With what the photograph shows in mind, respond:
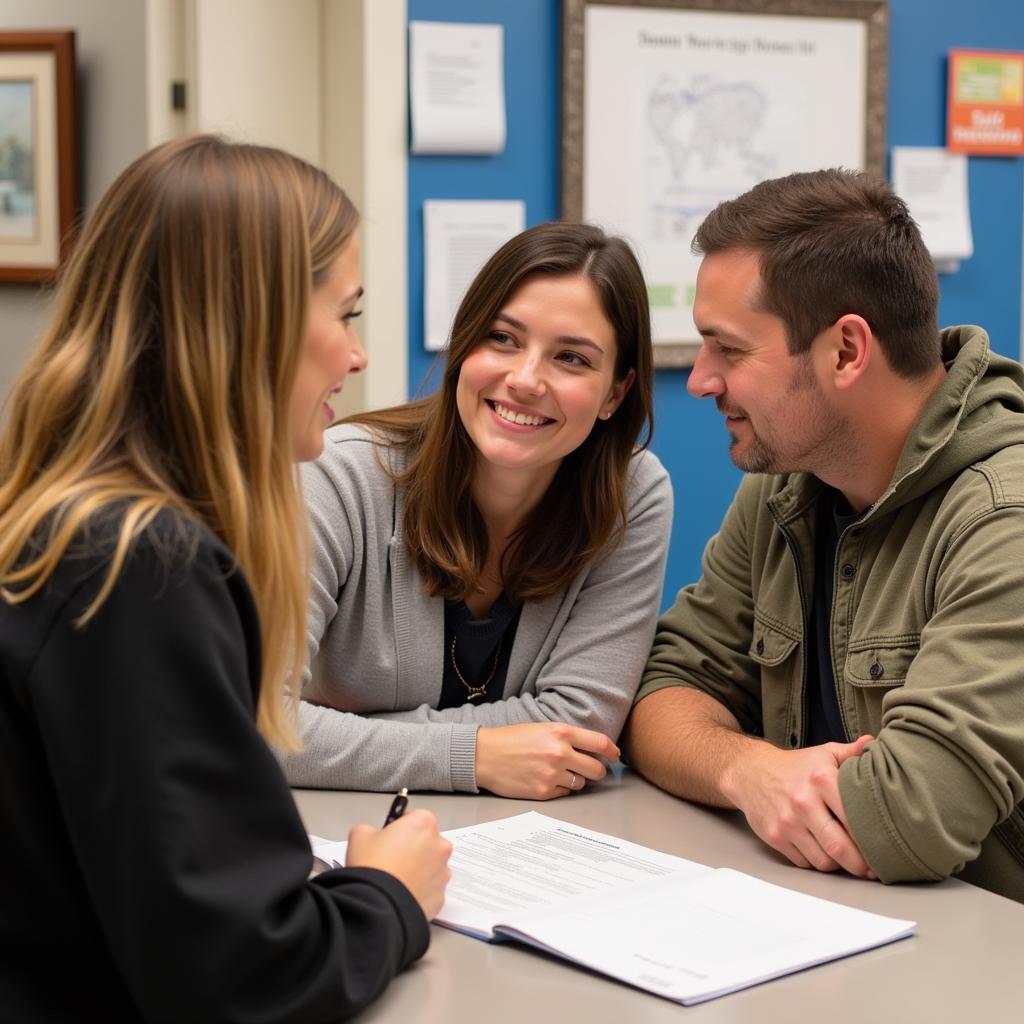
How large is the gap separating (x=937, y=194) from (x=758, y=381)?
1.80m

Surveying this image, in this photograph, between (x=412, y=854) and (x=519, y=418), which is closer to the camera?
(x=412, y=854)

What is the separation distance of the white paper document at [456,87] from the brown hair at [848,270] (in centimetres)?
127

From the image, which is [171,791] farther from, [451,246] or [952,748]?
[451,246]

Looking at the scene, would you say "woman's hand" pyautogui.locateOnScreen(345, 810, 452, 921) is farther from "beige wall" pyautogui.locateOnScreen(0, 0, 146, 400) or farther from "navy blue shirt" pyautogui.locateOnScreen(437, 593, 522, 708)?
"beige wall" pyautogui.locateOnScreen(0, 0, 146, 400)

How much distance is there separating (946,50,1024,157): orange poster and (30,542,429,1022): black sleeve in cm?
286

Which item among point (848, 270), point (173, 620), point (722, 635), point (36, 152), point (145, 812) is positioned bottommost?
point (722, 635)

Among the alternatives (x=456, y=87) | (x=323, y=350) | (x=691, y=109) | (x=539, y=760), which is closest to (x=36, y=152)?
(x=456, y=87)

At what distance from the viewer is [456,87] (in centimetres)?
292

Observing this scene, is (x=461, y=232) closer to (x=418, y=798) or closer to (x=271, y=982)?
(x=418, y=798)

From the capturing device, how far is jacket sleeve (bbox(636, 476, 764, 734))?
190 cm

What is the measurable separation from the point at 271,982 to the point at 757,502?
3.80ft

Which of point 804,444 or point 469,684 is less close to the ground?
point 804,444

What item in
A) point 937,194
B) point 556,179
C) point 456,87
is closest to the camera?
point 456,87

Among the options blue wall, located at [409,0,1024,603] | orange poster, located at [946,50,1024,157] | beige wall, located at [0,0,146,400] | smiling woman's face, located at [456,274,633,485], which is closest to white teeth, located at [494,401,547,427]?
smiling woman's face, located at [456,274,633,485]
